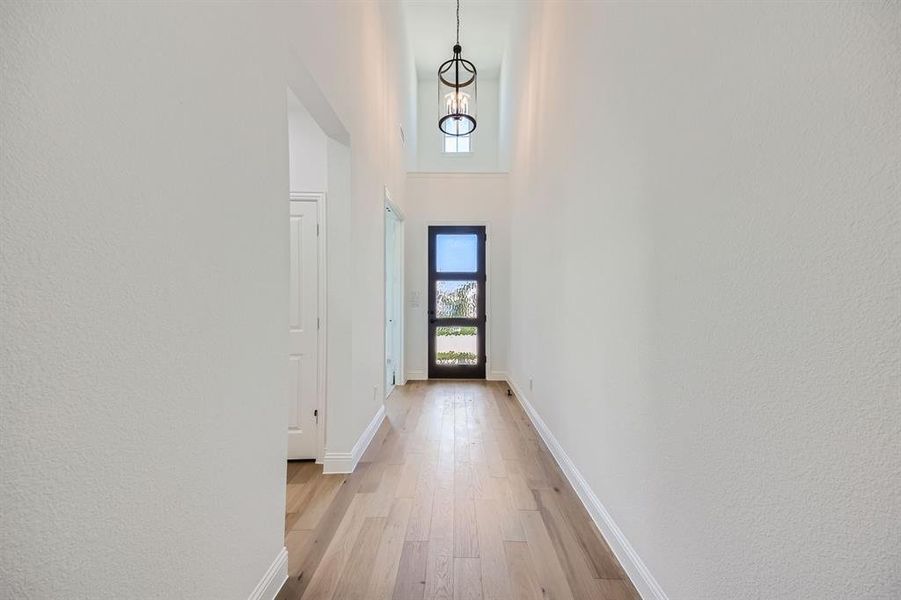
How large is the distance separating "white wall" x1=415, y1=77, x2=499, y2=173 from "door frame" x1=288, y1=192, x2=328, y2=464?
4.54 m

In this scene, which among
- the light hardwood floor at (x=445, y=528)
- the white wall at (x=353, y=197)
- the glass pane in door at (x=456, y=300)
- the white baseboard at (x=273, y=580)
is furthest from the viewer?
the glass pane in door at (x=456, y=300)

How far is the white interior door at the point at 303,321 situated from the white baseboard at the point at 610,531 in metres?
1.76

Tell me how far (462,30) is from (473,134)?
5.44ft

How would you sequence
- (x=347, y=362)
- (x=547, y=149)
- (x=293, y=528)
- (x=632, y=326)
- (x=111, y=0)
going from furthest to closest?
(x=547, y=149) < (x=347, y=362) < (x=293, y=528) < (x=632, y=326) < (x=111, y=0)

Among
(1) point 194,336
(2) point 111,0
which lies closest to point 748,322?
(1) point 194,336

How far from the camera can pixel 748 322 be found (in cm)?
99

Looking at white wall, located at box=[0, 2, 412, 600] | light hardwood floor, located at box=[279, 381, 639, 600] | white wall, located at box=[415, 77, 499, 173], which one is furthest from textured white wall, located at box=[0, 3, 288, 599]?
white wall, located at box=[415, 77, 499, 173]

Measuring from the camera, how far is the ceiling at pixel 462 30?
529cm

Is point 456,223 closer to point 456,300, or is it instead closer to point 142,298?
point 456,300

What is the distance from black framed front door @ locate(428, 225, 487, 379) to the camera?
564 cm

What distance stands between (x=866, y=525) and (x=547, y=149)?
9.87 ft

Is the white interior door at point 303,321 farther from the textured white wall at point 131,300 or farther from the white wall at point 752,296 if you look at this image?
the white wall at point 752,296

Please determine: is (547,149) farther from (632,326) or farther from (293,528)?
(293,528)

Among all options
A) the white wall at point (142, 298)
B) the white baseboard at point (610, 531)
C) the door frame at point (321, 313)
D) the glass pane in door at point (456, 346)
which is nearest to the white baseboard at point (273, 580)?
the white wall at point (142, 298)
